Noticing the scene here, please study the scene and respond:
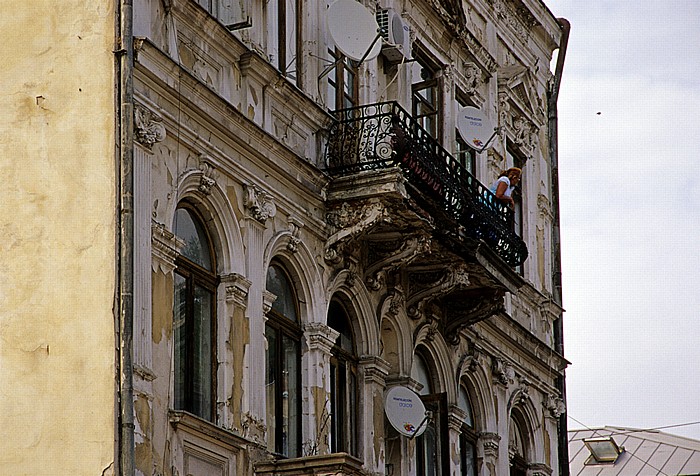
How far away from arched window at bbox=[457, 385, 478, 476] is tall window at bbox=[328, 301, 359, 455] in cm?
352

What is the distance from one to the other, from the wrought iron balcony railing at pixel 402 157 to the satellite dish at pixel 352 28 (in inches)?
27.5

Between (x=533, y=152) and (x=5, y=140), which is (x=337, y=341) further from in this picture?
(x=533, y=152)

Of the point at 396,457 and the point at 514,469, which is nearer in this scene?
the point at 396,457

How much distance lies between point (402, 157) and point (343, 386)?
286 centimetres

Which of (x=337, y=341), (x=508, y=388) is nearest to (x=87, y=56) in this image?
(x=337, y=341)

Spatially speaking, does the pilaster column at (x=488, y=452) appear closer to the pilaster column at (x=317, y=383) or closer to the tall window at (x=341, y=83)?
the pilaster column at (x=317, y=383)

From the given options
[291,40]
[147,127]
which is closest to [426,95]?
[291,40]

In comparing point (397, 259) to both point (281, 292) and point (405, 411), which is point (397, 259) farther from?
point (281, 292)

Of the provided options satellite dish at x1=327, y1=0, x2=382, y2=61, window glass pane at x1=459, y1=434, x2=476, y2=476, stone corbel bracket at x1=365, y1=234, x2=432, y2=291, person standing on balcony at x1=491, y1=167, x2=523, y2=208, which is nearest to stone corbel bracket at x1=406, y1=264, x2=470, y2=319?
stone corbel bracket at x1=365, y1=234, x2=432, y2=291

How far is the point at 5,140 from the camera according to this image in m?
17.9

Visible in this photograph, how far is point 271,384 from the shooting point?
19.9 meters

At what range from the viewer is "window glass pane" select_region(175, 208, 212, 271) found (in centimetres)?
1859

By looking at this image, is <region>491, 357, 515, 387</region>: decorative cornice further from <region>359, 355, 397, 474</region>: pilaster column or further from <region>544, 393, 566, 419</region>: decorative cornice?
<region>359, 355, 397, 474</region>: pilaster column

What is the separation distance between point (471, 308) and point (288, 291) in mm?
4596
